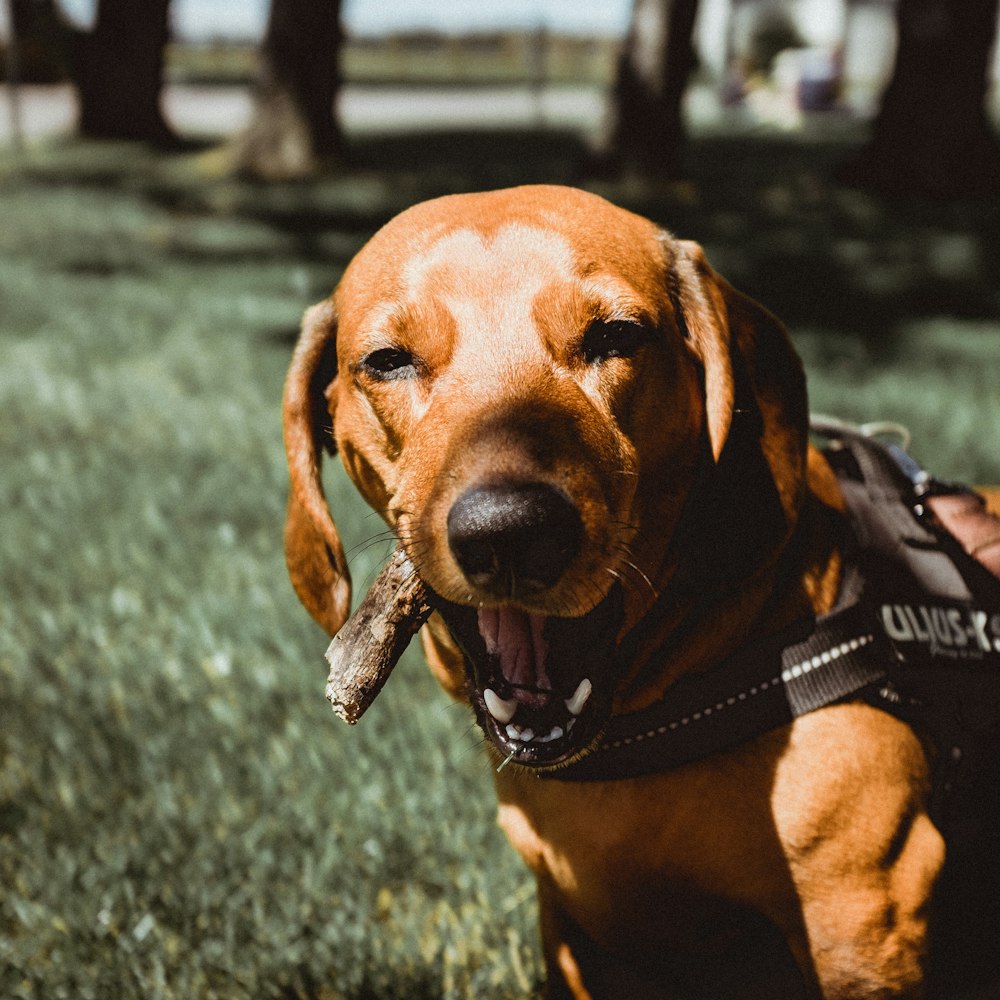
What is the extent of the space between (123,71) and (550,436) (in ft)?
62.8

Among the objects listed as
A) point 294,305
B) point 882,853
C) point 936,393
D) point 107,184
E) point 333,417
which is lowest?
point 107,184

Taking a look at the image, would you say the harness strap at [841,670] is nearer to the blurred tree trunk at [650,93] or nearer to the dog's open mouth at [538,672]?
the dog's open mouth at [538,672]

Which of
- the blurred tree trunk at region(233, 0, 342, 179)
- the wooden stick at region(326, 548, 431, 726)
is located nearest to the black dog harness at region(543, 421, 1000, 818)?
the wooden stick at region(326, 548, 431, 726)

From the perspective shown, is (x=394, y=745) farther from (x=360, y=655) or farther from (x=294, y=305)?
(x=294, y=305)

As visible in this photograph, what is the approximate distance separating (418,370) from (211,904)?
4.83ft

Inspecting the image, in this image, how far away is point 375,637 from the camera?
2.08m

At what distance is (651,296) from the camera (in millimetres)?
2311

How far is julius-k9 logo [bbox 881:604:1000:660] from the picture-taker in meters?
2.27

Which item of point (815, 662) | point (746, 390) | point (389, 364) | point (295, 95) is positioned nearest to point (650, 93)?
point (295, 95)

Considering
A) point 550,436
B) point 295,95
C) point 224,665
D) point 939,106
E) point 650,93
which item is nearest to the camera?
point 550,436

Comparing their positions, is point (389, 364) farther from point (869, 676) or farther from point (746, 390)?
point (869, 676)

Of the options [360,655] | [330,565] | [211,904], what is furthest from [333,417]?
[211,904]

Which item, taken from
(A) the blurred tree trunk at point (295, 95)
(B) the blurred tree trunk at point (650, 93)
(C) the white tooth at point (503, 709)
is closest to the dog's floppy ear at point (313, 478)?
(C) the white tooth at point (503, 709)

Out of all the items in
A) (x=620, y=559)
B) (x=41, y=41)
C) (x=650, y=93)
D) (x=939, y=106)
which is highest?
(x=620, y=559)
